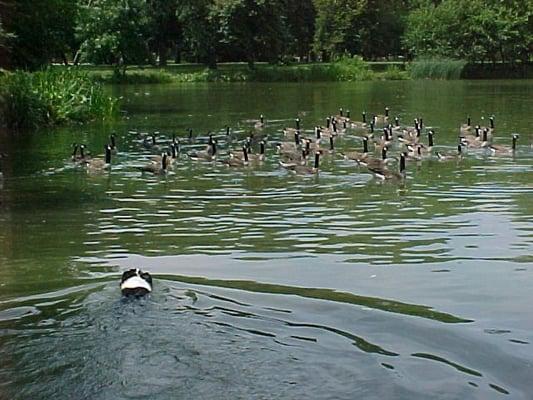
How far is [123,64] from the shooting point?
2977 inches

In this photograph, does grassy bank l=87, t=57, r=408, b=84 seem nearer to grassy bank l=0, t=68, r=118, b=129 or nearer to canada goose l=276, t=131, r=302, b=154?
grassy bank l=0, t=68, r=118, b=129

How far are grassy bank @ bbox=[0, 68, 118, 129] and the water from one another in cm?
784

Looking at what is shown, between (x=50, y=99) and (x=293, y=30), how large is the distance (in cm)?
6026

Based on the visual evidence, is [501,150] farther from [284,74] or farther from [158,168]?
[284,74]

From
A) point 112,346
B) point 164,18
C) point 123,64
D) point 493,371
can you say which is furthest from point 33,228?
point 164,18

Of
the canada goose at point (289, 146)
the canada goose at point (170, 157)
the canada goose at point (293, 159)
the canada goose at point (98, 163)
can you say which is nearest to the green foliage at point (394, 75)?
the canada goose at point (289, 146)

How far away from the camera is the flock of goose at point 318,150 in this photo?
857 inches

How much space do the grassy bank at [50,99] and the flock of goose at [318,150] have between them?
12.5 ft

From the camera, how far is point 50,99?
3269 centimetres

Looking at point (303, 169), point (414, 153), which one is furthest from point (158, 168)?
point (414, 153)

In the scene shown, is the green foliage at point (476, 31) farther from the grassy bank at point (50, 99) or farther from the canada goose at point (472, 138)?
the canada goose at point (472, 138)

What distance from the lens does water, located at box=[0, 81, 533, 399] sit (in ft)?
26.7

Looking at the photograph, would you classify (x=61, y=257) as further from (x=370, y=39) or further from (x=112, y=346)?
(x=370, y=39)

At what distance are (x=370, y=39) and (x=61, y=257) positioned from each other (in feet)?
254
